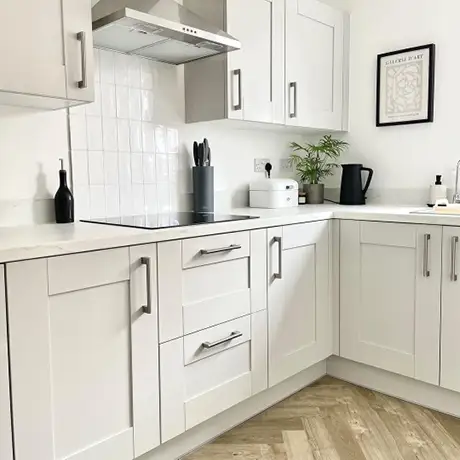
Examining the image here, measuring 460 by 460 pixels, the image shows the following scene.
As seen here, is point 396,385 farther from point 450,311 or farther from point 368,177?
point 368,177

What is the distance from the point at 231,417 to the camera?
82.7 inches

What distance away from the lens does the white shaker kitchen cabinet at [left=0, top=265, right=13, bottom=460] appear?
129 centimetres

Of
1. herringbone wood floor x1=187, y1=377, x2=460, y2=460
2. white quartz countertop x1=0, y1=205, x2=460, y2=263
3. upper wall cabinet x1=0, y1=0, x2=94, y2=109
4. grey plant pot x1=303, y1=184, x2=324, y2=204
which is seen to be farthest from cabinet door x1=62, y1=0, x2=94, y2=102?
grey plant pot x1=303, y1=184, x2=324, y2=204

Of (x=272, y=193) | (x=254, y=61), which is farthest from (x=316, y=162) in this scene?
(x=254, y=61)

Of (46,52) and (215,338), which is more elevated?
(46,52)

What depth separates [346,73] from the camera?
305 centimetres

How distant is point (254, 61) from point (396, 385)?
5.71 ft

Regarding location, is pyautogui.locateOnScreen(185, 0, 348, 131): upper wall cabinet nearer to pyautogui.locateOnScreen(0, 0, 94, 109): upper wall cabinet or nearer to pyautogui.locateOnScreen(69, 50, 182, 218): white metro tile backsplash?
pyautogui.locateOnScreen(69, 50, 182, 218): white metro tile backsplash

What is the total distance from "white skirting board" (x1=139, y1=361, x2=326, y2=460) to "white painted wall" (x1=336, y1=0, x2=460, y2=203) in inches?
48.3

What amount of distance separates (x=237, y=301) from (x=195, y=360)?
30cm

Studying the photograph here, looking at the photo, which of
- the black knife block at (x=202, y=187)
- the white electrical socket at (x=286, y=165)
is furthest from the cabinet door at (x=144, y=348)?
the white electrical socket at (x=286, y=165)

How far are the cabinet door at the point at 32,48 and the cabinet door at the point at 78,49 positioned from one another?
0.02 meters

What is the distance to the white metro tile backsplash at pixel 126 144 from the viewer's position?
2125 millimetres

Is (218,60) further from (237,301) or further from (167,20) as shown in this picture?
(237,301)
